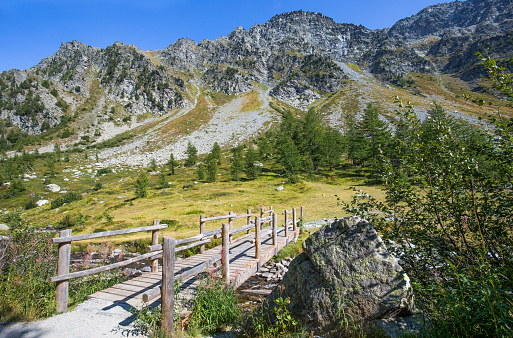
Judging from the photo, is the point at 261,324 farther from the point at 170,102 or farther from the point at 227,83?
the point at 227,83

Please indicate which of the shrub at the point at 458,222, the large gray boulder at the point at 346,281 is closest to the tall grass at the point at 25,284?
the large gray boulder at the point at 346,281

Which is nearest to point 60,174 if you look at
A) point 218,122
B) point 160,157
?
point 160,157

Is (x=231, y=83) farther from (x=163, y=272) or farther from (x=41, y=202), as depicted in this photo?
(x=163, y=272)

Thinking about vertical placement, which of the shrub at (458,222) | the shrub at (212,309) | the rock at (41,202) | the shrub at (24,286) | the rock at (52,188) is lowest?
the rock at (41,202)

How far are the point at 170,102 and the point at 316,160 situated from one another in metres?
126

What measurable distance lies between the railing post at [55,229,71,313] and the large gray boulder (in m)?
5.17

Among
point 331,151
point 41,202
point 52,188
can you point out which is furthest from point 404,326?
point 52,188

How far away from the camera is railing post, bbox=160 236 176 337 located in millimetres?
5281

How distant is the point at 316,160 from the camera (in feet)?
201

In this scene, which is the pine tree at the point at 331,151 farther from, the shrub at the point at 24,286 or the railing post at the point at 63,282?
the shrub at the point at 24,286

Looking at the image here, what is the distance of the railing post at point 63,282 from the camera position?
596cm

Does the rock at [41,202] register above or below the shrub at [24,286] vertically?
below

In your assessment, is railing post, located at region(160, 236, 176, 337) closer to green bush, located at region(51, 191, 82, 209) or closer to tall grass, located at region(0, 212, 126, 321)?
tall grass, located at region(0, 212, 126, 321)

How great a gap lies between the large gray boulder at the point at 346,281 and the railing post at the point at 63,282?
517 centimetres
